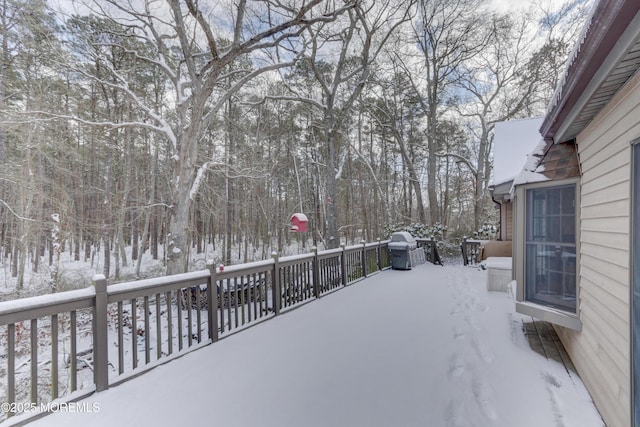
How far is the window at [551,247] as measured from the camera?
2977 millimetres

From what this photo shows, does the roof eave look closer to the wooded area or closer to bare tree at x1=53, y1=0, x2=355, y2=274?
the wooded area

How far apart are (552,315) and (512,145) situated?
23.1 feet

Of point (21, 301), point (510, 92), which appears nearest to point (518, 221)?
point (21, 301)

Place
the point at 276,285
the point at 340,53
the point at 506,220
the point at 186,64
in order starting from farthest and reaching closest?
the point at 340,53 → the point at 506,220 → the point at 186,64 → the point at 276,285

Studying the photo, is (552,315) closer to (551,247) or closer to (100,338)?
(551,247)

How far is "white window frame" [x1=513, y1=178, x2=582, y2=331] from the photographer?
280 centimetres

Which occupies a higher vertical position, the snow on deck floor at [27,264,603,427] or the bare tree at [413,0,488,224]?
the bare tree at [413,0,488,224]

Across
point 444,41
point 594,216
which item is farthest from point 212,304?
point 444,41

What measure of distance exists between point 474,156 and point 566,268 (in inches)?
616

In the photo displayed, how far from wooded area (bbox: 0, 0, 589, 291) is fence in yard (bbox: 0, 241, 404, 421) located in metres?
2.17

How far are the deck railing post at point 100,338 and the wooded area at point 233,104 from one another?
4484 mm

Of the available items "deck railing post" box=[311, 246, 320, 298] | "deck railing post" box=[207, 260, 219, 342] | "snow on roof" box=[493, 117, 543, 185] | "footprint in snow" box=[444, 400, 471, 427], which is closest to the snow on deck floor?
"footprint in snow" box=[444, 400, 471, 427]

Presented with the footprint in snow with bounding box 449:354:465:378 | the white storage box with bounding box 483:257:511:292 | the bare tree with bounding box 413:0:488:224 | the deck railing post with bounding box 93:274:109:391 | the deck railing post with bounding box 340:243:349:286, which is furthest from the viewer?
the bare tree with bounding box 413:0:488:224

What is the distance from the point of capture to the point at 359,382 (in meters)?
2.54
